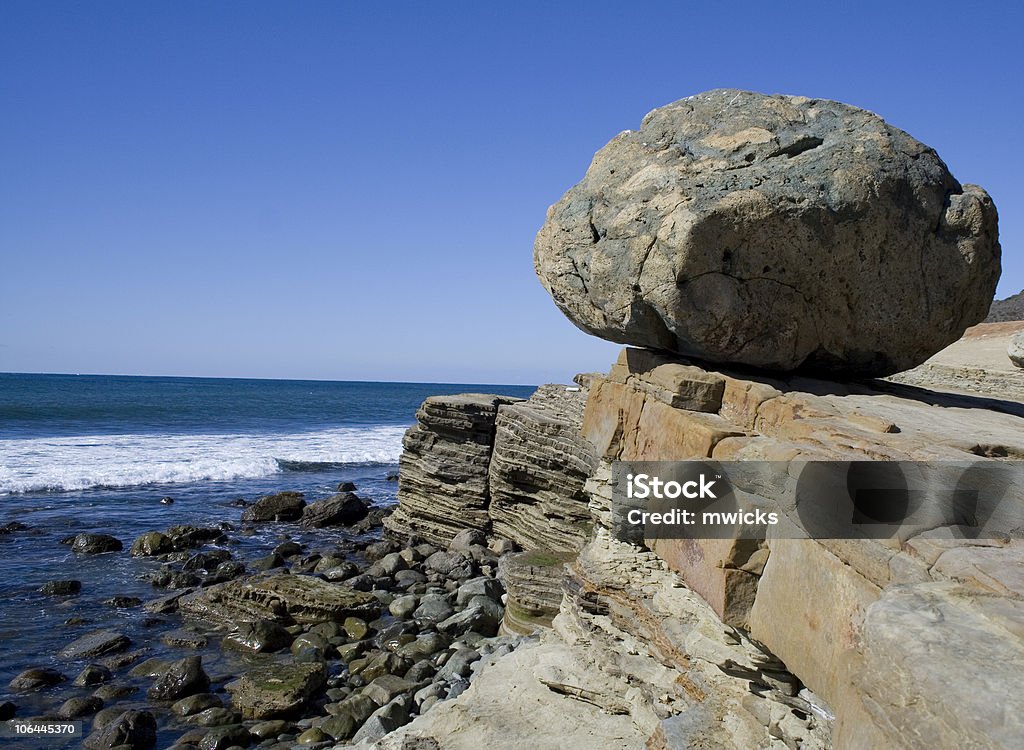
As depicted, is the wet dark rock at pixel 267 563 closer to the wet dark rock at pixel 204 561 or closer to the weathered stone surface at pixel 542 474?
the wet dark rock at pixel 204 561

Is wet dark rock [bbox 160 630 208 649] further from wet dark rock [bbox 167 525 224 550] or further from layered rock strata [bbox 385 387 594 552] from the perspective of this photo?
layered rock strata [bbox 385 387 594 552]

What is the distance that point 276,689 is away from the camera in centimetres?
970

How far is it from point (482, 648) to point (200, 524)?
11.4 meters

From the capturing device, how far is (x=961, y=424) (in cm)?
506

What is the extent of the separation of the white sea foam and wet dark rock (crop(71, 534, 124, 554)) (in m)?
8.25

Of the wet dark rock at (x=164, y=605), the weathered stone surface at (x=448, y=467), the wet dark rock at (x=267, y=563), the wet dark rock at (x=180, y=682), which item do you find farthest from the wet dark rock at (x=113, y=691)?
the weathered stone surface at (x=448, y=467)

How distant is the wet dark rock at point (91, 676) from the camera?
9.94 meters

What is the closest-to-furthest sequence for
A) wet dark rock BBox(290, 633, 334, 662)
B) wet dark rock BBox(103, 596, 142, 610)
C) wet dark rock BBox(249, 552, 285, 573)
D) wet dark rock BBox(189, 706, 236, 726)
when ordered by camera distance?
wet dark rock BBox(189, 706, 236, 726)
wet dark rock BBox(290, 633, 334, 662)
wet dark rock BBox(103, 596, 142, 610)
wet dark rock BBox(249, 552, 285, 573)

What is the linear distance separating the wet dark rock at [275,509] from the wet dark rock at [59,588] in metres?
6.81

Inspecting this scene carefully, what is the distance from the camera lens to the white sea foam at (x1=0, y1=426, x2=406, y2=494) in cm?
2530

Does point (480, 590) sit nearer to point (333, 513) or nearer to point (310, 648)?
point (310, 648)

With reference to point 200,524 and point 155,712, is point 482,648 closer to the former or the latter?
point 155,712

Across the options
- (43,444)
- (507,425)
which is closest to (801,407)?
(507,425)

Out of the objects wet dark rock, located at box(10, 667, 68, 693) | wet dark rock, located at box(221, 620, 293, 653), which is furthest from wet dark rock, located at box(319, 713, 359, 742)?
wet dark rock, located at box(10, 667, 68, 693)
